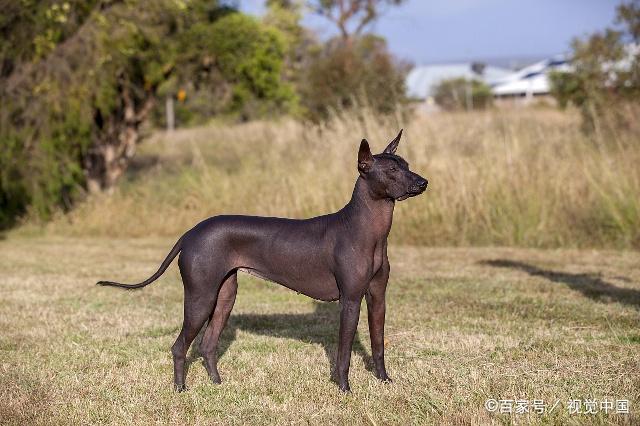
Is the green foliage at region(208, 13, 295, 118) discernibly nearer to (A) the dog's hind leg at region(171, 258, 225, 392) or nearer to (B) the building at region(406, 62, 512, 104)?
(A) the dog's hind leg at region(171, 258, 225, 392)

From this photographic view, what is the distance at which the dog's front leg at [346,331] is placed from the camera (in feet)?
16.3

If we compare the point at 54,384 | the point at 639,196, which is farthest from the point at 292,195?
the point at 54,384

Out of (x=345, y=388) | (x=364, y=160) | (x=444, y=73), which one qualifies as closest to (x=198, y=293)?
(x=345, y=388)

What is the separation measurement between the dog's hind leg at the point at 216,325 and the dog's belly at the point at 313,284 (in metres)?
0.31

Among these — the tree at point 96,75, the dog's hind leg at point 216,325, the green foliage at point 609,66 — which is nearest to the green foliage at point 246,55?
the tree at point 96,75

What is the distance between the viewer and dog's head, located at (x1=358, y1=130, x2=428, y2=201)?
482 cm

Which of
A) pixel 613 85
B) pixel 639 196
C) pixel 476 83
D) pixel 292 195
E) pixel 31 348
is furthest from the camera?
pixel 476 83

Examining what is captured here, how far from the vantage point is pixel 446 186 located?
499 inches

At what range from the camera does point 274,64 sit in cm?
1716

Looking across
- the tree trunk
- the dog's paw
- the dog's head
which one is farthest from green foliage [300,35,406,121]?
the dog's paw

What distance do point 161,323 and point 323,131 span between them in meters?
7.52

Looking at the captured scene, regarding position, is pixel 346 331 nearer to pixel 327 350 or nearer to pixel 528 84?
pixel 327 350

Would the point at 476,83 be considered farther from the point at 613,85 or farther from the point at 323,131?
the point at 323,131

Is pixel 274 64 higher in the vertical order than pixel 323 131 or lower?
higher
